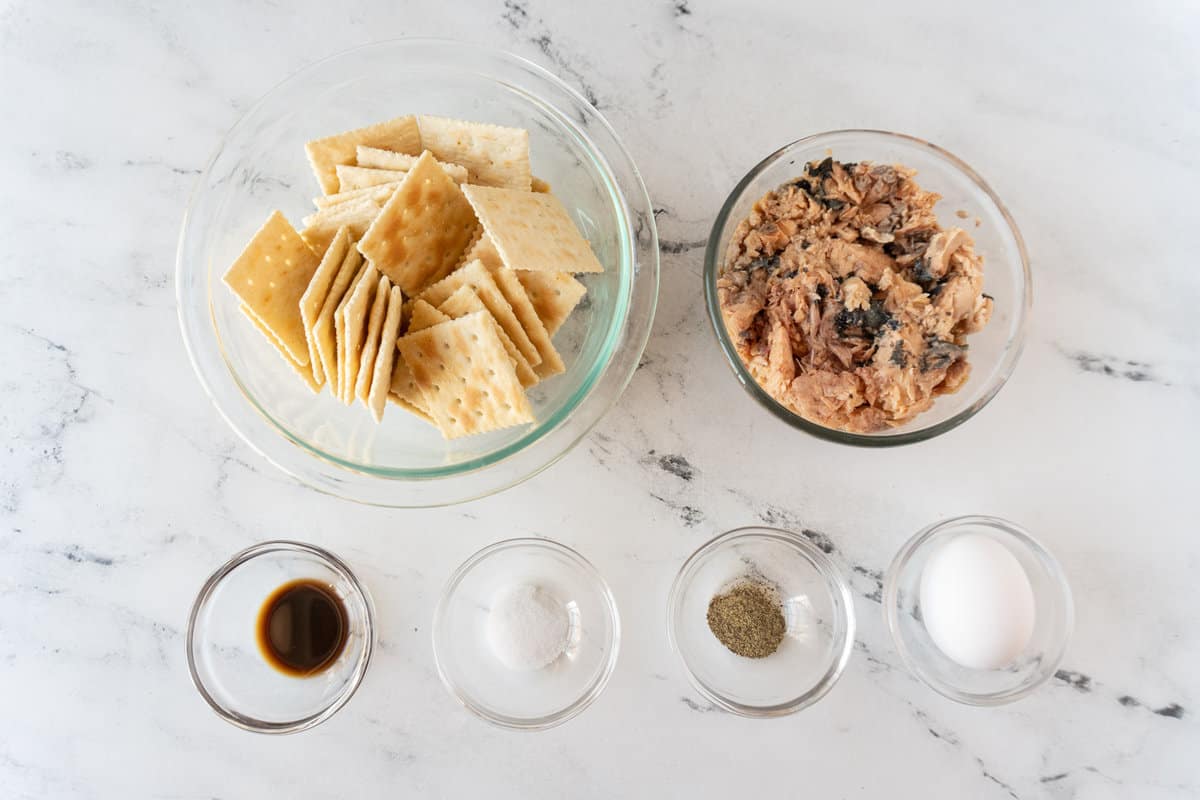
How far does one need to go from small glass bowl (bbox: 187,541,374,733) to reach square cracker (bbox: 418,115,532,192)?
809mm

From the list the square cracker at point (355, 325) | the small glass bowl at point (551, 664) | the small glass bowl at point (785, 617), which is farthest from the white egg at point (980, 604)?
the square cracker at point (355, 325)

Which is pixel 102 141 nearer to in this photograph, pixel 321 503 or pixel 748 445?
pixel 321 503

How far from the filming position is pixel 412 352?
1329 millimetres

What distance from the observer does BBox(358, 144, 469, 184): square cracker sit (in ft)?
4.34

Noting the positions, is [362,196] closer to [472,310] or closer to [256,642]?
[472,310]

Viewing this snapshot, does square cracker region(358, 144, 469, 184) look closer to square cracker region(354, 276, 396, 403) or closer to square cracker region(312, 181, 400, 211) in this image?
square cracker region(312, 181, 400, 211)

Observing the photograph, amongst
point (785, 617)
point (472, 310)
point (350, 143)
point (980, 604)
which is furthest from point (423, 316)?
point (980, 604)

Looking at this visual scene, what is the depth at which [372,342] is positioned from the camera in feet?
4.07

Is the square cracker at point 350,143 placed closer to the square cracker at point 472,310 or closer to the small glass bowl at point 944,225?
the square cracker at point 472,310

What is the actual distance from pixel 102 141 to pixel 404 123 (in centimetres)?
73

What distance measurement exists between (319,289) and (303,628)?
2.61 feet

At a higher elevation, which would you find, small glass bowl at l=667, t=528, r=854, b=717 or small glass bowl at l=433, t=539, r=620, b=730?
small glass bowl at l=667, t=528, r=854, b=717

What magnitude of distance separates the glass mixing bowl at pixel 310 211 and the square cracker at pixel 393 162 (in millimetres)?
181

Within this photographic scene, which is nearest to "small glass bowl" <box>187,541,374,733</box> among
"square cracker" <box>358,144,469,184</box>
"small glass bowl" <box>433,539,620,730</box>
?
"small glass bowl" <box>433,539,620,730</box>
